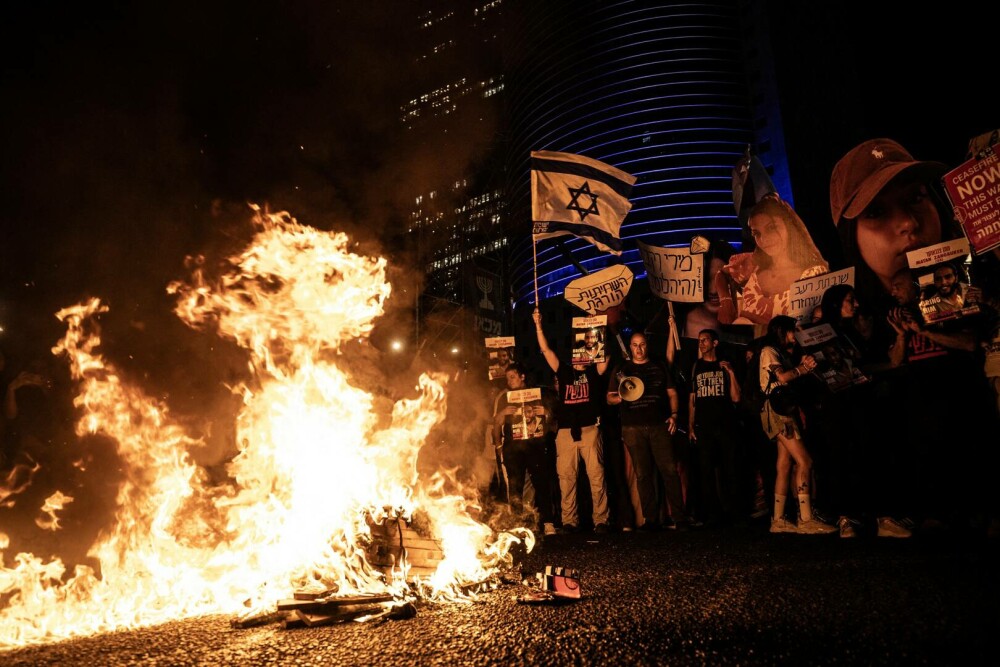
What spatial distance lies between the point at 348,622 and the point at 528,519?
4.65m

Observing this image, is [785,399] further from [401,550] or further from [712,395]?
[401,550]

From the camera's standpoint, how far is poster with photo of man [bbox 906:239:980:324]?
500cm

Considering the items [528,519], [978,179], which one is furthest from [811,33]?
[528,519]

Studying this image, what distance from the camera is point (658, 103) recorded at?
45.4m

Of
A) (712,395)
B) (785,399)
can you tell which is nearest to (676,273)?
(712,395)

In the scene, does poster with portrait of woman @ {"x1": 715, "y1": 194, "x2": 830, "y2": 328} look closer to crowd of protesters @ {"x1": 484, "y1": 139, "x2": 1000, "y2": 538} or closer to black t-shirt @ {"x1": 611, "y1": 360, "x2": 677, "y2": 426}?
crowd of protesters @ {"x1": 484, "y1": 139, "x2": 1000, "y2": 538}

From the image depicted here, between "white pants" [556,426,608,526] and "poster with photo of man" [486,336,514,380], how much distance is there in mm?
1542

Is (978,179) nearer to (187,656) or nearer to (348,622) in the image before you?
(348,622)

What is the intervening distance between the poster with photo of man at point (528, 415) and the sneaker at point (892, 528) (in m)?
3.88

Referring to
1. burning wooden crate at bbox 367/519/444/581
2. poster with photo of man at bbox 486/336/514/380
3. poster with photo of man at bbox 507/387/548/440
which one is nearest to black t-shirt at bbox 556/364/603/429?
poster with photo of man at bbox 507/387/548/440

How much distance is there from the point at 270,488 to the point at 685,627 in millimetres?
3244

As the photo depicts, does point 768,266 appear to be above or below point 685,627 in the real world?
above

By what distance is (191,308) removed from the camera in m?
5.72

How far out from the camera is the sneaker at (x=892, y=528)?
4820mm
